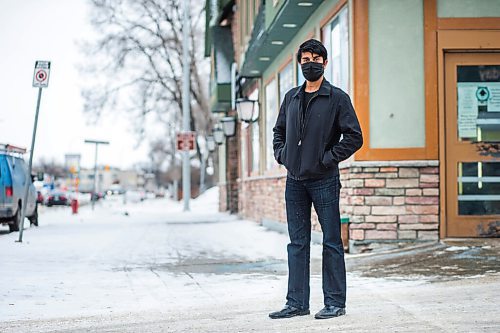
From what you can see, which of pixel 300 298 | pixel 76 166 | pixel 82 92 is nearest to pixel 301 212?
pixel 300 298

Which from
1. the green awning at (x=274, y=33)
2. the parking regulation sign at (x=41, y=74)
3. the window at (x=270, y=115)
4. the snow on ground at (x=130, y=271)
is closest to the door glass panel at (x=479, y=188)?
the snow on ground at (x=130, y=271)

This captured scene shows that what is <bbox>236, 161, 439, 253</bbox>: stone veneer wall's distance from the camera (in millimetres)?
10445

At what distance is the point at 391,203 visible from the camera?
1055 centimetres

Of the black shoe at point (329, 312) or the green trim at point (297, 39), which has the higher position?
the green trim at point (297, 39)

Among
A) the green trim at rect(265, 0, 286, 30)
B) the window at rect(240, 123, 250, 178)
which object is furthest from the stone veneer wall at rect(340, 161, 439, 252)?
the window at rect(240, 123, 250, 178)

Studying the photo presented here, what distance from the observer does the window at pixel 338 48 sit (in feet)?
36.8

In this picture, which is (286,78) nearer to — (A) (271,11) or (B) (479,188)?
(A) (271,11)

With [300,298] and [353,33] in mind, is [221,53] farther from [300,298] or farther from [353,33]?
[300,298]

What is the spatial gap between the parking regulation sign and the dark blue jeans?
28.0 feet

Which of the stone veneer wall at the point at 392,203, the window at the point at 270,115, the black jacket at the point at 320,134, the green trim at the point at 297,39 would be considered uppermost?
the green trim at the point at 297,39

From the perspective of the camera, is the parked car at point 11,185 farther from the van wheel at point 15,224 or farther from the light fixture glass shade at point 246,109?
the light fixture glass shade at point 246,109

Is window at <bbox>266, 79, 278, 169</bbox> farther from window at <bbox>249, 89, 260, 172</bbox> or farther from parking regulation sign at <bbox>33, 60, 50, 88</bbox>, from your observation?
parking regulation sign at <bbox>33, 60, 50, 88</bbox>

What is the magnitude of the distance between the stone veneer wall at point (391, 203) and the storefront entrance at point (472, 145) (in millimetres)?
246

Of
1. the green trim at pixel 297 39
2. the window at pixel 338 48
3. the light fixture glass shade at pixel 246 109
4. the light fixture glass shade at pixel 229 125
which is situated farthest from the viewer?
the light fixture glass shade at pixel 229 125
